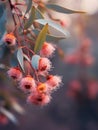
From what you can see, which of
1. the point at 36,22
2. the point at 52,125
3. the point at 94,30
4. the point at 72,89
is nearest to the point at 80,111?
the point at 52,125

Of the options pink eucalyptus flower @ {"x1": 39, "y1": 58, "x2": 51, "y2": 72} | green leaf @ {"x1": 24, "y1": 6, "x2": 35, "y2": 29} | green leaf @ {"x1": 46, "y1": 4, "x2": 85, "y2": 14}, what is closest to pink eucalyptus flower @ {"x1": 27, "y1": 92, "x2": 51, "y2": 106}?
pink eucalyptus flower @ {"x1": 39, "y1": 58, "x2": 51, "y2": 72}

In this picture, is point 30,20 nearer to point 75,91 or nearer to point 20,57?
point 20,57

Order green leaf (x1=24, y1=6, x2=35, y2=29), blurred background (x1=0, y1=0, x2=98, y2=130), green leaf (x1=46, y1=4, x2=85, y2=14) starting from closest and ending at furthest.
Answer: green leaf (x1=24, y1=6, x2=35, y2=29), green leaf (x1=46, y1=4, x2=85, y2=14), blurred background (x1=0, y1=0, x2=98, y2=130)

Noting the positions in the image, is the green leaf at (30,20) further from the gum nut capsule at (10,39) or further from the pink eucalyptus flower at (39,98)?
the pink eucalyptus flower at (39,98)

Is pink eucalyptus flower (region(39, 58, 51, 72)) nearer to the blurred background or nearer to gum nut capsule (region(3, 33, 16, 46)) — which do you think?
gum nut capsule (region(3, 33, 16, 46))

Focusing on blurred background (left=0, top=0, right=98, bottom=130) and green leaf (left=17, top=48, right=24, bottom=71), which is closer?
green leaf (left=17, top=48, right=24, bottom=71)
